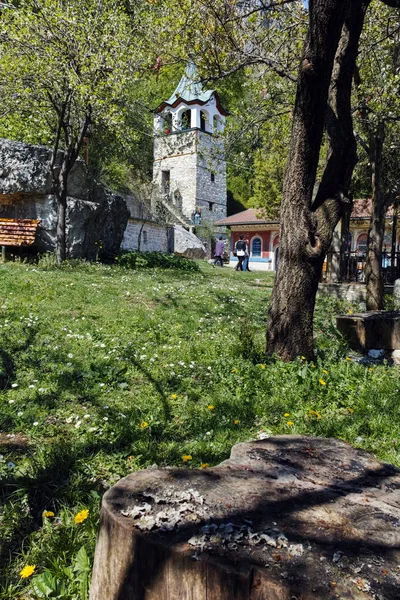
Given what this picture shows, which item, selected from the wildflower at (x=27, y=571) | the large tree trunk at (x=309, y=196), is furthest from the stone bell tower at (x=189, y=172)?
the wildflower at (x=27, y=571)

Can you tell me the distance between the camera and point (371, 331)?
6453 mm

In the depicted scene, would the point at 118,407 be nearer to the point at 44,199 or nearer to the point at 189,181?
the point at 44,199

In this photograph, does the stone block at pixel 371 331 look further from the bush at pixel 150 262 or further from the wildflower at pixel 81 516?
the bush at pixel 150 262

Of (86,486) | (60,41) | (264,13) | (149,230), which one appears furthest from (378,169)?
(149,230)

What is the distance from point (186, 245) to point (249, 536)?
31221 mm

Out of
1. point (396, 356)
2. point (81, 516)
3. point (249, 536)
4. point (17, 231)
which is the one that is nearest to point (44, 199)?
point (17, 231)

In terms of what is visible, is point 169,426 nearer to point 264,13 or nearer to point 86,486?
point 86,486

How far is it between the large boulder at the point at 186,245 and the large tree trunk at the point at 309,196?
26.7 metres

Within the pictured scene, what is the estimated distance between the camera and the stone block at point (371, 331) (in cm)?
637

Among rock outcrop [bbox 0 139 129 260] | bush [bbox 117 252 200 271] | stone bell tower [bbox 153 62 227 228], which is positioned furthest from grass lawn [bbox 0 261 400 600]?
stone bell tower [bbox 153 62 227 228]

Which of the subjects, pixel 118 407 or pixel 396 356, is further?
pixel 396 356

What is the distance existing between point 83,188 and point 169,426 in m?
12.8

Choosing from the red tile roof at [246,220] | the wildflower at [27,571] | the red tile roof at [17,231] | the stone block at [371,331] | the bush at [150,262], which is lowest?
the wildflower at [27,571]

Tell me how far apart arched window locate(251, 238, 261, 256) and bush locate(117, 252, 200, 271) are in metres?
19.7
